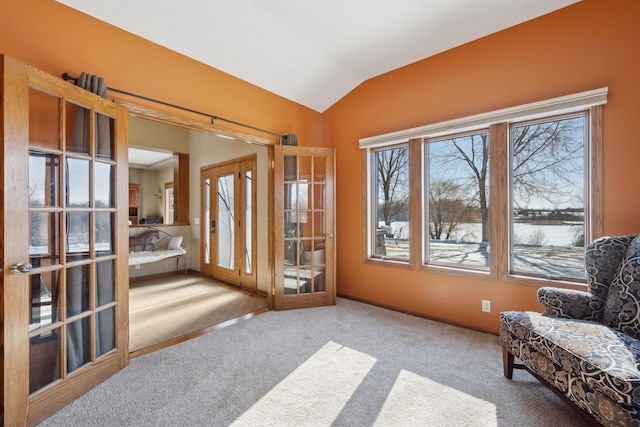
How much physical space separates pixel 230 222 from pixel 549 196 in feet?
14.6

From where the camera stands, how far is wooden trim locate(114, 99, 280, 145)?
2349 mm

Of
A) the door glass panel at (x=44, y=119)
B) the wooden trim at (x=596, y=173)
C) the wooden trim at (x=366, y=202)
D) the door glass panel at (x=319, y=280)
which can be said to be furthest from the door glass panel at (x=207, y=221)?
the wooden trim at (x=596, y=173)

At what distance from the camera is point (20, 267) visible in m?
1.52

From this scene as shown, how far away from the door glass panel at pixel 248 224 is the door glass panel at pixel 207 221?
1199mm

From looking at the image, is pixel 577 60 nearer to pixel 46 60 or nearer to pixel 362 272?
pixel 362 272

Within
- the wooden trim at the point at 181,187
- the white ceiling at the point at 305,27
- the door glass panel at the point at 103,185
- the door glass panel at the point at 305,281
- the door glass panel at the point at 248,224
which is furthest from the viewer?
the wooden trim at the point at 181,187

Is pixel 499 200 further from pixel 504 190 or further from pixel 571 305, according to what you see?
pixel 571 305

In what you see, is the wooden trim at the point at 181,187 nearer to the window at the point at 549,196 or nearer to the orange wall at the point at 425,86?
the orange wall at the point at 425,86

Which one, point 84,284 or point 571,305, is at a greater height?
point 84,284

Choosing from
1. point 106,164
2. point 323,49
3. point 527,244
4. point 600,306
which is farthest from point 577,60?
point 106,164

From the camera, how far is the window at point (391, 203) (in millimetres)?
3479

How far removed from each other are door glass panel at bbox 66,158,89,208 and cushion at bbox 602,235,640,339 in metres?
3.66

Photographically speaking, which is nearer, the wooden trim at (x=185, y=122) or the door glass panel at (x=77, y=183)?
the door glass panel at (x=77, y=183)

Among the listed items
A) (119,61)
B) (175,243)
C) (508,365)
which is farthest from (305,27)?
(175,243)
